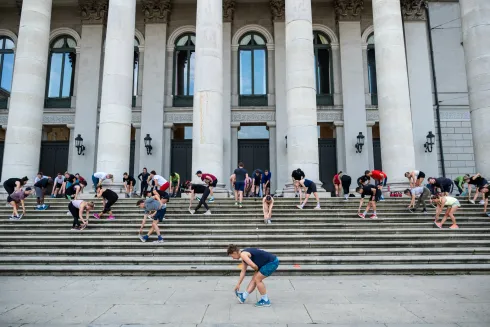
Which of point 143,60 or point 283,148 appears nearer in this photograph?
point 283,148

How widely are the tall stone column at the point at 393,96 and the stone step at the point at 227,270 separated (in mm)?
7478

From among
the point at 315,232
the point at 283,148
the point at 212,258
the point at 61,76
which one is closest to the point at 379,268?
the point at 315,232

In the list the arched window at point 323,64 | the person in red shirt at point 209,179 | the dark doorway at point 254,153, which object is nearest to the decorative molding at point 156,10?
the dark doorway at point 254,153

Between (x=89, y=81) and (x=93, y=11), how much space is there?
464cm

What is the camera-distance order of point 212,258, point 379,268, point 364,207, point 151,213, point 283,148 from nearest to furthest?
point 379,268 < point 212,258 < point 151,213 < point 364,207 < point 283,148

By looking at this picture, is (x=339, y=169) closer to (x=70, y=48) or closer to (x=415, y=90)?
(x=415, y=90)

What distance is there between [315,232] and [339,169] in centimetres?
1109

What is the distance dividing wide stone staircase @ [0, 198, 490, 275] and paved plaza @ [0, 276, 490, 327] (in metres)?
0.54

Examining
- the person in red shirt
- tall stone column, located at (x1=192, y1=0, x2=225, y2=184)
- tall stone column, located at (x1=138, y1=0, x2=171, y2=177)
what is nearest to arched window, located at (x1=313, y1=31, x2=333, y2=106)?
tall stone column, located at (x1=192, y1=0, x2=225, y2=184)

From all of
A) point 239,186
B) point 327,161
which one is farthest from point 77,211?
point 327,161

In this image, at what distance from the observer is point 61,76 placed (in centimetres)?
2372

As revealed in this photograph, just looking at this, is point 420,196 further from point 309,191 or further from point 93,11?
point 93,11

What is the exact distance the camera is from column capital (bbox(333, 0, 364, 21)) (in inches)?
918

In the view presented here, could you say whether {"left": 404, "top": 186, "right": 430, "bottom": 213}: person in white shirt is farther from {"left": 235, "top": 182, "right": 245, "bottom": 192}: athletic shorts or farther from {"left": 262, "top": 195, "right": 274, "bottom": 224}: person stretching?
{"left": 235, "top": 182, "right": 245, "bottom": 192}: athletic shorts
